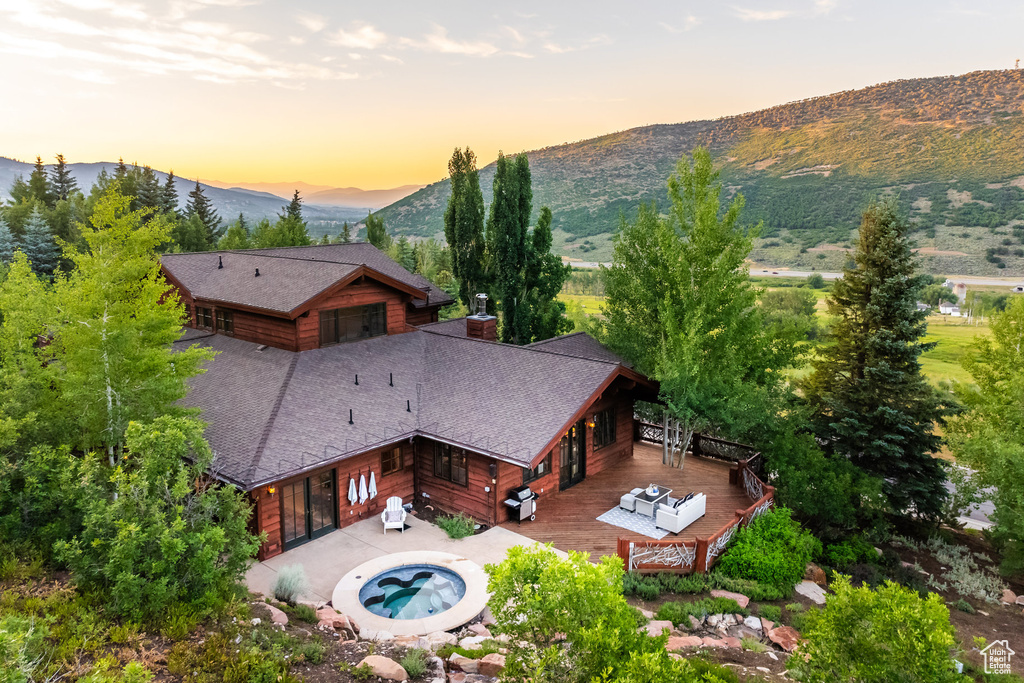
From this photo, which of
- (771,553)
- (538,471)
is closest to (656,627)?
(771,553)

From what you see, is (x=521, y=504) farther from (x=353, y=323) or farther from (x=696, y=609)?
(x=353, y=323)

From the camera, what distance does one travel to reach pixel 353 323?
677 inches

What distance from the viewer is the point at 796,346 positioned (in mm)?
17094

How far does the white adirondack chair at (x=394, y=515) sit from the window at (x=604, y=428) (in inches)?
240

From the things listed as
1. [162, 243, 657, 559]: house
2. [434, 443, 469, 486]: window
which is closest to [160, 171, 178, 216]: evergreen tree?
[162, 243, 657, 559]: house

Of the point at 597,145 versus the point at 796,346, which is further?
the point at 597,145

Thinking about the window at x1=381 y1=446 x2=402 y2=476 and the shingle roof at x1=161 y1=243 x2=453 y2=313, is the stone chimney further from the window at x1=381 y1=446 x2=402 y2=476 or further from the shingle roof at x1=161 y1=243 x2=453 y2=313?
the window at x1=381 y1=446 x2=402 y2=476

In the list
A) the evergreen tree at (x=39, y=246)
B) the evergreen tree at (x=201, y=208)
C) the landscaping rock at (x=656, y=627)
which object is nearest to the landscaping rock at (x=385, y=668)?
the landscaping rock at (x=656, y=627)

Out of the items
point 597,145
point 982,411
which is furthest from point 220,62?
point 597,145

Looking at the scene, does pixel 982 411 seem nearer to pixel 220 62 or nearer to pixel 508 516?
pixel 508 516

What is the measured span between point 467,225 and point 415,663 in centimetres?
2085

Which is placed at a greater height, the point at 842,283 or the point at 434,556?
the point at 842,283

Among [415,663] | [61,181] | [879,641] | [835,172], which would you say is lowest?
[415,663]

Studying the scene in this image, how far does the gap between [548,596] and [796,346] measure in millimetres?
14191
